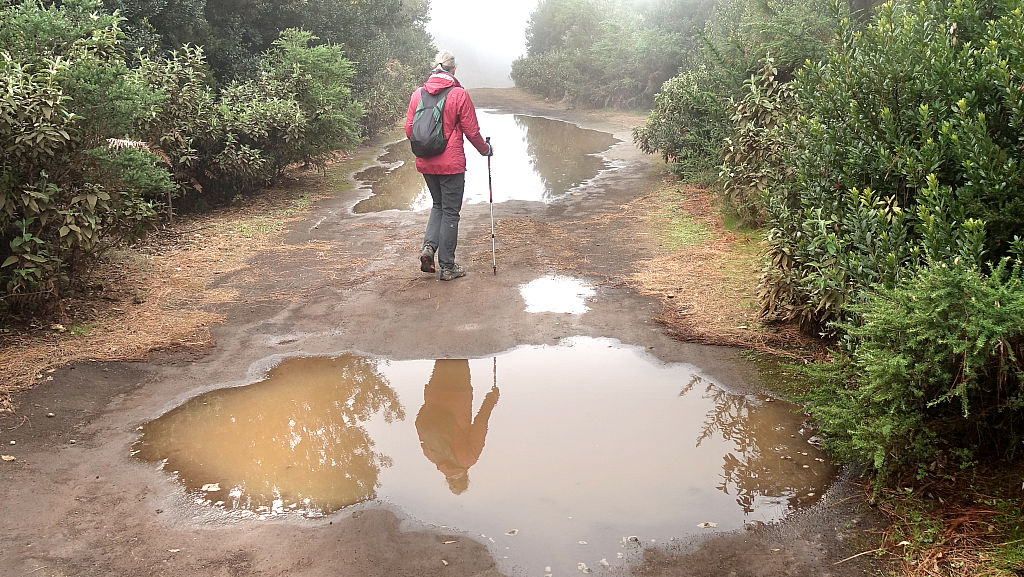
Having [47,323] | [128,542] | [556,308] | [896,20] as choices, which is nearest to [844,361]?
Answer: [896,20]

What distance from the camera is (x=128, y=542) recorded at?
11.8 feet

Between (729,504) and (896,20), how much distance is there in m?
3.58

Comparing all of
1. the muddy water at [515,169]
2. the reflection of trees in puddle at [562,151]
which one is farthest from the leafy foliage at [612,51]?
the muddy water at [515,169]

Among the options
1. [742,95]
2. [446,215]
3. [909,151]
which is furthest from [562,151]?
[909,151]

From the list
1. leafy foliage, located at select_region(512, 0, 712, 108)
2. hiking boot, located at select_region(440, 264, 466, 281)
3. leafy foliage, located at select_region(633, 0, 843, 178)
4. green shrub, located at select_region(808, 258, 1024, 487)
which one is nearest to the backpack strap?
hiking boot, located at select_region(440, 264, 466, 281)

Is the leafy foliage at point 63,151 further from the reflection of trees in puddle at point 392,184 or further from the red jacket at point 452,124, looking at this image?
the reflection of trees in puddle at point 392,184

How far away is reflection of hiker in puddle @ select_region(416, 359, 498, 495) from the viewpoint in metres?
4.39

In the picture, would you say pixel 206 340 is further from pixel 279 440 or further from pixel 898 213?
pixel 898 213

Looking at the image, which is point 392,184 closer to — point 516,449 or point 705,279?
point 705,279

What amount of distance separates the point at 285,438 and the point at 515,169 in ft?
38.7

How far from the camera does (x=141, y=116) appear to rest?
7.13m

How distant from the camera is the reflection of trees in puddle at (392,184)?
40.7ft

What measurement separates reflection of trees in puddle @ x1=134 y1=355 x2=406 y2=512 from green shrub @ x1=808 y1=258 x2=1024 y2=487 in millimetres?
2578

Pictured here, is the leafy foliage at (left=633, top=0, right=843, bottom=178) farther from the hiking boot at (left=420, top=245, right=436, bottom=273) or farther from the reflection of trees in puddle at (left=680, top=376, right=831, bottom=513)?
the reflection of trees in puddle at (left=680, top=376, right=831, bottom=513)
